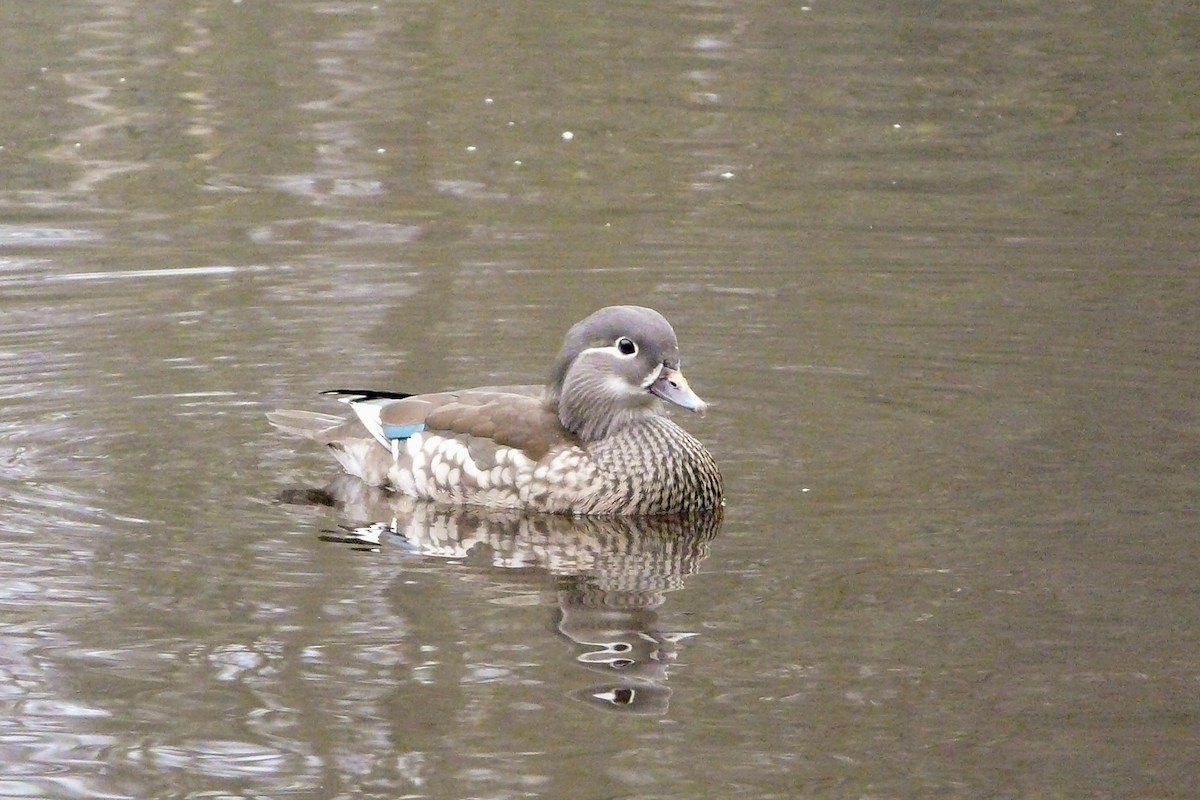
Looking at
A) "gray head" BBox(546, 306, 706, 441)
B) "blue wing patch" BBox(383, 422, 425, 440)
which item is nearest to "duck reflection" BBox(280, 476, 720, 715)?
"blue wing patch" BBox(383, 422, 425, 440)

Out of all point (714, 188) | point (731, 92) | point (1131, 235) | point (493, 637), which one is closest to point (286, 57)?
point (731, 92)

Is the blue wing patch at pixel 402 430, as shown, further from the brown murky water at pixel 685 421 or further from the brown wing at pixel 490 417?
the brown murky water at pixel 685 421

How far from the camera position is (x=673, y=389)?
925cm

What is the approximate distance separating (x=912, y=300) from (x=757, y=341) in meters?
1.29

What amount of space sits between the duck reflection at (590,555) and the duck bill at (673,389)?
1.73ft

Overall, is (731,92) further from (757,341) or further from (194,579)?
(194,579)

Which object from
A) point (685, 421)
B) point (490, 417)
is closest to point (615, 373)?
point (490, 417)

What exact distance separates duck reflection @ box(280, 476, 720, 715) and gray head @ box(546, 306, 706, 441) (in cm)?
51

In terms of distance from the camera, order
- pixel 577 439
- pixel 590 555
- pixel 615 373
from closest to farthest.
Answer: pixel 590 555 < pixel 615 373 < pixel 577 439

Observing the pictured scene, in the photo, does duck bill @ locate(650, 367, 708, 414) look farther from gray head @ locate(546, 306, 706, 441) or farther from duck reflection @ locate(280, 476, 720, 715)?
duck reflection @ locate(280, 476, 720, 715)

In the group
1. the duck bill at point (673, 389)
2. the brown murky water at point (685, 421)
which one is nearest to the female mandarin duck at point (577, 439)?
the duck bill at point (673, 389)

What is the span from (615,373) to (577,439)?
0.38 m

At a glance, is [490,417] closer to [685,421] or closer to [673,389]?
[673,389]

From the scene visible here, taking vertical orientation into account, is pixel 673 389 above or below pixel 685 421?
above
